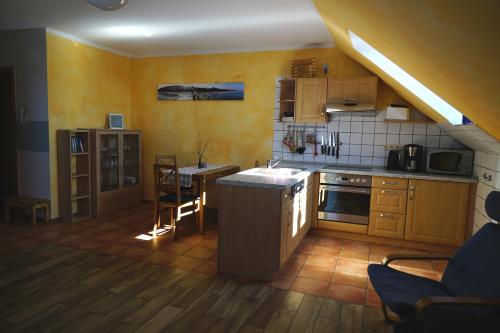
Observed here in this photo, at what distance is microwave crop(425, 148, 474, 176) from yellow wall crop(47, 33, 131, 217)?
14.8ft

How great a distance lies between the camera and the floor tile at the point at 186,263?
3211mm

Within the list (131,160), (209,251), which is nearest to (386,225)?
(209,251)

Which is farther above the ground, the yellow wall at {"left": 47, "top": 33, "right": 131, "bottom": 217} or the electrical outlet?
the yellow wall at {"left": 47, "top": 33, "right": 131, "bottom": 217}

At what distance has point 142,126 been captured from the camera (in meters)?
5.61

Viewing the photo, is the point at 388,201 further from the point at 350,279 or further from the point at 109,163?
the point at 109,163

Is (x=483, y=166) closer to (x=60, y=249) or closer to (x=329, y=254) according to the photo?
(x=329, y=254)

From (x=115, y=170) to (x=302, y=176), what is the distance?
3006mm

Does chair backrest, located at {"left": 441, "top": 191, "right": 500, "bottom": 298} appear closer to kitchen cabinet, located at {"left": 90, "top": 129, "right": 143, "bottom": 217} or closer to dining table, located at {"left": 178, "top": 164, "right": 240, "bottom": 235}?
dining table, located at {"left": 178, "top": 164, "right": 240, "bottom": 235}

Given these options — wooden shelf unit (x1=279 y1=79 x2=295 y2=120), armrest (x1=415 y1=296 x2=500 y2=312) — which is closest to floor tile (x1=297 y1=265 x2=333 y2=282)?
armrest (x1=415 y1=296 x2=500 y2=312)

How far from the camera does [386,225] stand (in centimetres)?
391

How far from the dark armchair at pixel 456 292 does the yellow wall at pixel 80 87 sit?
164 inches

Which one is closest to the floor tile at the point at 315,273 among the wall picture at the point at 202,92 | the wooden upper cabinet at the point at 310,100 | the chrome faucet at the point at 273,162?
the chrome faucet at the point at 273,162

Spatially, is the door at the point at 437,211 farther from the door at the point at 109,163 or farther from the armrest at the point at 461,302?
the door at the point at 109,163

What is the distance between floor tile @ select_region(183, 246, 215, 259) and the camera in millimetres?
3465
